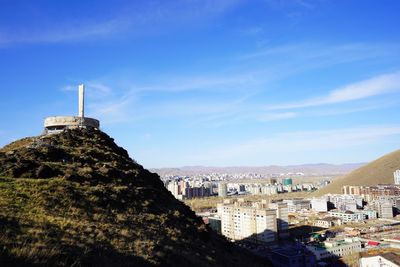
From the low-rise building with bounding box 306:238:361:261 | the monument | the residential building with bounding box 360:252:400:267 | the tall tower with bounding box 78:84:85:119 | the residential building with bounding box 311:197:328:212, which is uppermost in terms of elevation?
the tall tower with bounding box 78:84:85:119

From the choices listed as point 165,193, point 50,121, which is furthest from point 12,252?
point 50,121

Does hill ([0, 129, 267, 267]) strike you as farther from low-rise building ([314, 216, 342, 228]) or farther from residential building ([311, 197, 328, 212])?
residential building ([311, 197, 328, 212])

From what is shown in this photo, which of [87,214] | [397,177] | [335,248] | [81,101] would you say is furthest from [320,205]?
[87,214]

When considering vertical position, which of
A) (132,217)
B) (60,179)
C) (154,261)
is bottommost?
(154,261)

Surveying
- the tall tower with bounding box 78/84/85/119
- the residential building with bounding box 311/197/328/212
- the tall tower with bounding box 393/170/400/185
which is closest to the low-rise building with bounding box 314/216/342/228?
the residential building with bounding box 311/197/328/212

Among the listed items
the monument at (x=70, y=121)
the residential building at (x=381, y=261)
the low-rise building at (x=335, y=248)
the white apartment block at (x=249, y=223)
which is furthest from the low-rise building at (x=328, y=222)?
the monument at (x=70, y=121)

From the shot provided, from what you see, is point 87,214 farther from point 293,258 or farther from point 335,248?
point 335,248

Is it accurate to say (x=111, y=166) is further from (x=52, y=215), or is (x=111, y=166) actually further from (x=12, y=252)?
(x=12, y=252)

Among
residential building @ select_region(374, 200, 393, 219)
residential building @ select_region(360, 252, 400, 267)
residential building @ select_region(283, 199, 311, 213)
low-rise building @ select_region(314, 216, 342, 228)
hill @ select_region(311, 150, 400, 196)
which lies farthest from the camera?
hill @ select_region(311, 150, 400, 196)
